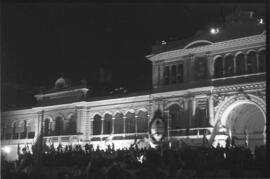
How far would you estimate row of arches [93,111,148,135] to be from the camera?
32094mm

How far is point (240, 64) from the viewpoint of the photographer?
27.7m

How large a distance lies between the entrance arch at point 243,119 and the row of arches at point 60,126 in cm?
1344

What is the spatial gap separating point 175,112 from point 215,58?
4544 mm

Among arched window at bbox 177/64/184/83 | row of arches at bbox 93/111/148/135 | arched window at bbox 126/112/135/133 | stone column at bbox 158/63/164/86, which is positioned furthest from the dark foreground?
arched window at bbox 126/112/135/133

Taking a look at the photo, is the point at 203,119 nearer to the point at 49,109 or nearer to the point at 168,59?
the point at 168,59

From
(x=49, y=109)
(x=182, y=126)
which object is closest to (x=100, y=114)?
(x=49, y=109)

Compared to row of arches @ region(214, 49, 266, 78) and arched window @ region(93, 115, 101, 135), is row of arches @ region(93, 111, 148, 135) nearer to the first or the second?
arched window @ region(93, 115, 101, 135)

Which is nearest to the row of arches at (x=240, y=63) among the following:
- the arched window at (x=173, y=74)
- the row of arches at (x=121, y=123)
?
the arched window at (x=173, y=74)

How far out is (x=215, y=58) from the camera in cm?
2842

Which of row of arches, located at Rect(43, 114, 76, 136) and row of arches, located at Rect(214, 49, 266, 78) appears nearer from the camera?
row of arches, located at Rect(214, 49, 266, 78)

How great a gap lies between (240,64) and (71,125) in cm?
1523

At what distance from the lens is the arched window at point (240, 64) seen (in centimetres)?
2745

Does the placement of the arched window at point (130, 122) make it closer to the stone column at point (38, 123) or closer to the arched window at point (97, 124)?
the arched window at point (97, 124)

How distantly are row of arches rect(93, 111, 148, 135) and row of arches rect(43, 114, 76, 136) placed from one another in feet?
6.95
